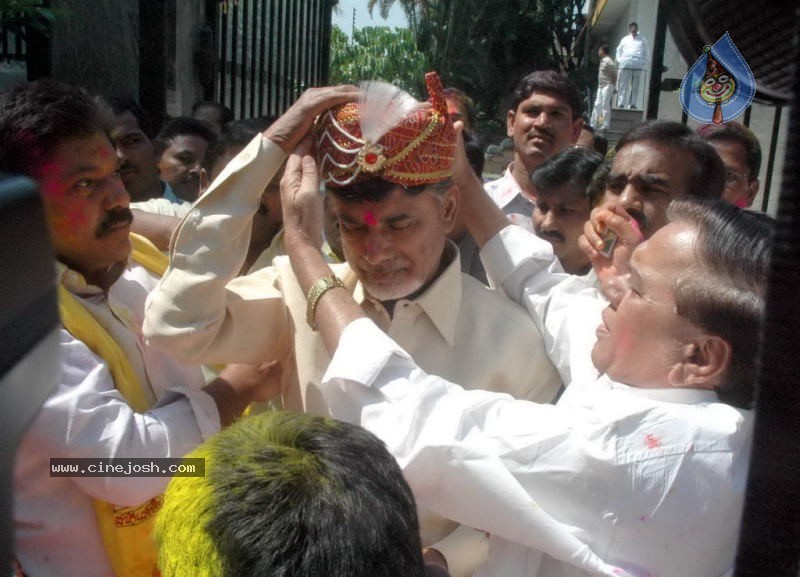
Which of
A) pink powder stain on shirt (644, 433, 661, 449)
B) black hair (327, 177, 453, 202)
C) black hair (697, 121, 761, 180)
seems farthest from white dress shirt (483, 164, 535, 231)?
pink powder stain on shirt (644, 433, 661, 449)

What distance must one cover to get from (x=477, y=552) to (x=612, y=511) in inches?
22.3

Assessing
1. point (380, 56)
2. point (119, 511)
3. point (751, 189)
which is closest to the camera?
point (119, 511)

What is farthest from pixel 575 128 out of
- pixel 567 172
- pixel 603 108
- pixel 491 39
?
pixel 491 39

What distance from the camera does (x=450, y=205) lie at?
2.00 m

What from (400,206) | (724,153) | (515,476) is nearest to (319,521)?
(515,476)

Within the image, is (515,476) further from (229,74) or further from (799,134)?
(229,74)

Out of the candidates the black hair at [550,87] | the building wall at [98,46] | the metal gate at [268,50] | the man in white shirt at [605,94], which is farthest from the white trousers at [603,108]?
the black hair at [550,87]

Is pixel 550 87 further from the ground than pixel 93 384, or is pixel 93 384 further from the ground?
pixel 550 87

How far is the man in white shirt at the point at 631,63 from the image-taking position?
Answer: 42.0 feet

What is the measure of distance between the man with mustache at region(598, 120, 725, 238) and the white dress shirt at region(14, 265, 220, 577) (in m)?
1.27

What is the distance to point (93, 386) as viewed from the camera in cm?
151

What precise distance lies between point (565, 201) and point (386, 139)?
1.60 meters

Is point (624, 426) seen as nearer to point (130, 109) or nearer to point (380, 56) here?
point (130, 109)

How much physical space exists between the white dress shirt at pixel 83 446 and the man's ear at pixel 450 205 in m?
0.69
